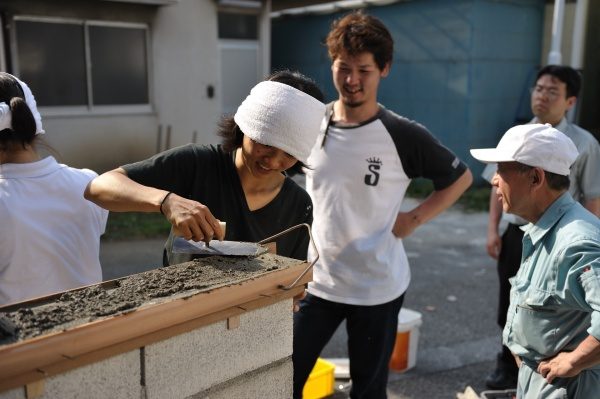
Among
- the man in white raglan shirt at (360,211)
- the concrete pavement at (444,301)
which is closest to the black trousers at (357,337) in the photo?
the man in white raglan shirt at (360,211)

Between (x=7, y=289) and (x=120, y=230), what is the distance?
5.59 m

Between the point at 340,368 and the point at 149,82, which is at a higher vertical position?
the point at 149,82

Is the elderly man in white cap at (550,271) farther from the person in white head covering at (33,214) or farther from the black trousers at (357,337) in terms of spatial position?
the person in white head covering at (33,214)

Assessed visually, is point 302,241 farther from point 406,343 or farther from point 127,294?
point 406,343

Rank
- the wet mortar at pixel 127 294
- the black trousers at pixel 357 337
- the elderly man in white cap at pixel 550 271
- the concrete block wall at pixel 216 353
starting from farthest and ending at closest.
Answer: the black trousers at pixel 357 337 < the elderly man in white cap at pixel 550 271 < the concrete block wall at pixel 216 353 < the wet mortar at pixel 127 294

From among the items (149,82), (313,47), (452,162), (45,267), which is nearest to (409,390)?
(452,162)

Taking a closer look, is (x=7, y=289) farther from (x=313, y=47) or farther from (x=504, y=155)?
(x=313, y=47)

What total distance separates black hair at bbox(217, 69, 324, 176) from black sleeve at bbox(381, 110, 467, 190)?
0.79 metres

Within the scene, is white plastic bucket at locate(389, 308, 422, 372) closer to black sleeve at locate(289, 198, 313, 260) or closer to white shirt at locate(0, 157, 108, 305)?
black sleeve at locate(289, 198, 313, 260)

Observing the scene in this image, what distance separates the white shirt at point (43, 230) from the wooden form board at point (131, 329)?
2.94 ft

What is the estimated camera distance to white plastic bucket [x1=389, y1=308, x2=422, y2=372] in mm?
3789

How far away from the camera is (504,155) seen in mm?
2139

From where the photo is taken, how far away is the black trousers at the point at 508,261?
349 centimetres

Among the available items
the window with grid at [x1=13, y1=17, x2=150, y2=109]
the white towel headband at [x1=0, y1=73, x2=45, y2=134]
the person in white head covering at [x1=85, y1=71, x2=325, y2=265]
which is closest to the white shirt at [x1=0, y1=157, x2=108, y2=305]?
the white towel headband at [x1=0, y1=73, x2=45, y2=134]
